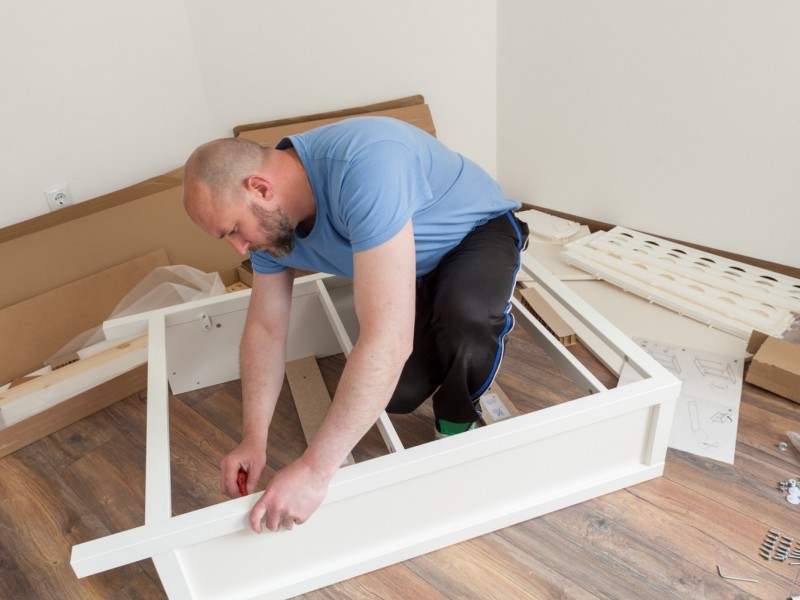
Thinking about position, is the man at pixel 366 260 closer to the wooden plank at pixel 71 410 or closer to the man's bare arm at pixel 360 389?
the man's bare arm at pixel 360 389

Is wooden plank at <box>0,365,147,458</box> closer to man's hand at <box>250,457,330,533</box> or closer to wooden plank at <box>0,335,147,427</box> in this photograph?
wooden plank at <box>0,335,147,427</box>

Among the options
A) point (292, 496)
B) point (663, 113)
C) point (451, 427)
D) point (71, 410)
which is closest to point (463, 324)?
point (451, 427)

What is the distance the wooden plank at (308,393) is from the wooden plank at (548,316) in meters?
0.71

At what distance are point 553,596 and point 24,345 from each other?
5.81 ft

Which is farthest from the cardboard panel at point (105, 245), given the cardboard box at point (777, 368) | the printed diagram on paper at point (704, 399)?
the cardboard box at point (777, 368)

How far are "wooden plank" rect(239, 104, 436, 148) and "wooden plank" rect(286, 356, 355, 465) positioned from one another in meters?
0.95

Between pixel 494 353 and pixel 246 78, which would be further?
pixel 246 78

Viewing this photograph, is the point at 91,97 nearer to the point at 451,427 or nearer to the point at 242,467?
the point at 242,467

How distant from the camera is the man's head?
3.60 feet

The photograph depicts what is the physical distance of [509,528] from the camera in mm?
1367

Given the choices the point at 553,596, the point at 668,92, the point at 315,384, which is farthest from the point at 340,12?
the point at 553,596

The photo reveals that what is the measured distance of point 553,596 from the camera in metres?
1.22

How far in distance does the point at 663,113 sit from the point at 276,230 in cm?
159

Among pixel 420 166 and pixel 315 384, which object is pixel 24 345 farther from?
pixel 420 166
